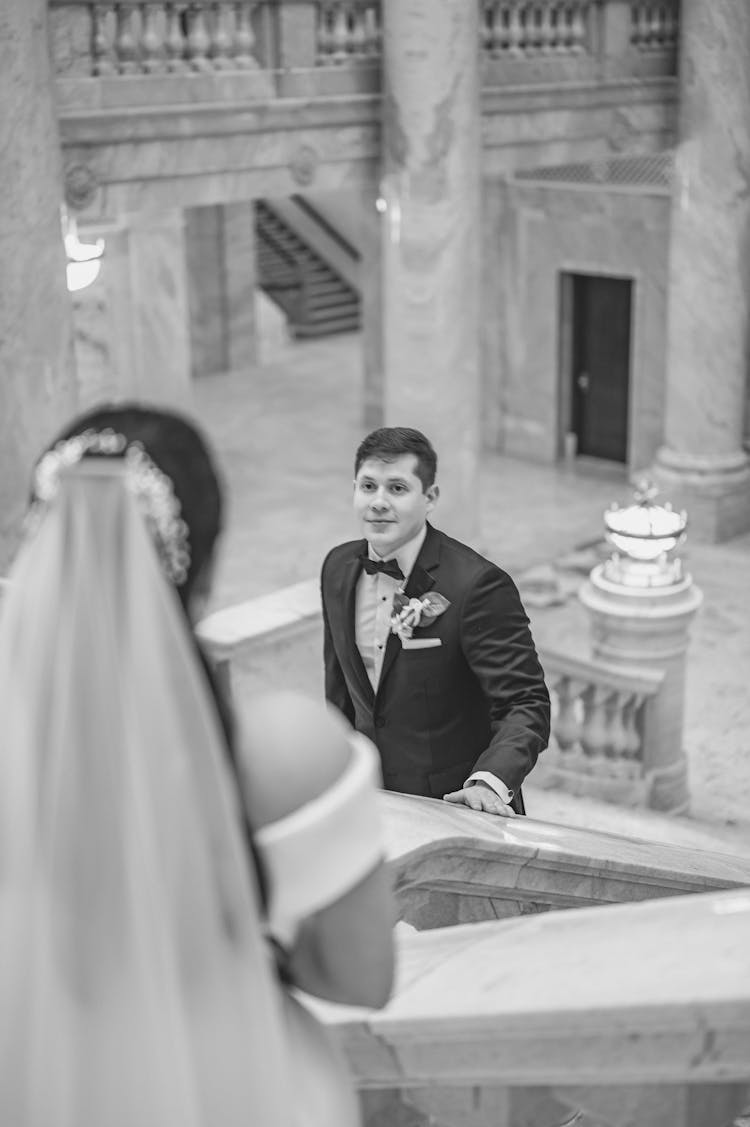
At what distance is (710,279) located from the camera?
12.6 metres

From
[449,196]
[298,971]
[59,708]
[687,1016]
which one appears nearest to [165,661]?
[59,708]

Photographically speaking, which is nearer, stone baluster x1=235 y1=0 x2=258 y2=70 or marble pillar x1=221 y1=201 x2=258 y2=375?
stone baluster x1=235 y1=0 x2=258 y2=70

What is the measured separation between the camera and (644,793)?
25.5ft

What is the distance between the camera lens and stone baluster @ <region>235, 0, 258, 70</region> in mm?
9438

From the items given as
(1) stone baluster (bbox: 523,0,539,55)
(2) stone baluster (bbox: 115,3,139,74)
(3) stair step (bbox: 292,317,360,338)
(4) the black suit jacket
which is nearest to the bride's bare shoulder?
(4) the black suit jacket

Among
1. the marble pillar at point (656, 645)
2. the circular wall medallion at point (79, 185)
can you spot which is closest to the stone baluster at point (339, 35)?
the circular wall medallion at point (79, 185)

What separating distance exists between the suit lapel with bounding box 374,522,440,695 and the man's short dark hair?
152mm

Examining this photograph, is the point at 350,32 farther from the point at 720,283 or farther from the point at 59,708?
the point at 59,708

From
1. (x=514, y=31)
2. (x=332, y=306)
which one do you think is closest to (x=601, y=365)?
(x=514, y=31)

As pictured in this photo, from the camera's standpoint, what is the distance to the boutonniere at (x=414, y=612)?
3.63 m

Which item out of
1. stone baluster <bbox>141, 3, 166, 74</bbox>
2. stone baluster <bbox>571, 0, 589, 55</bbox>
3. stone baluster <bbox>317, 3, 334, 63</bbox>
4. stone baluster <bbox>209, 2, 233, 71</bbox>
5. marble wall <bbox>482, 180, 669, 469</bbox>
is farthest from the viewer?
marble wall <bbox>482, 180, 669, 469</bbox>

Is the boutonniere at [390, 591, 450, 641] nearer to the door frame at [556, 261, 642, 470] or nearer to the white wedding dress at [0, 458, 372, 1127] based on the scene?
the white wedding dress at [0, 458, 372, 1127]

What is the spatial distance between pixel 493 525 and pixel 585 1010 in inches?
458

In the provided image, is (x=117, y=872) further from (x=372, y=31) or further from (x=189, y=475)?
(x=372, y=31)
